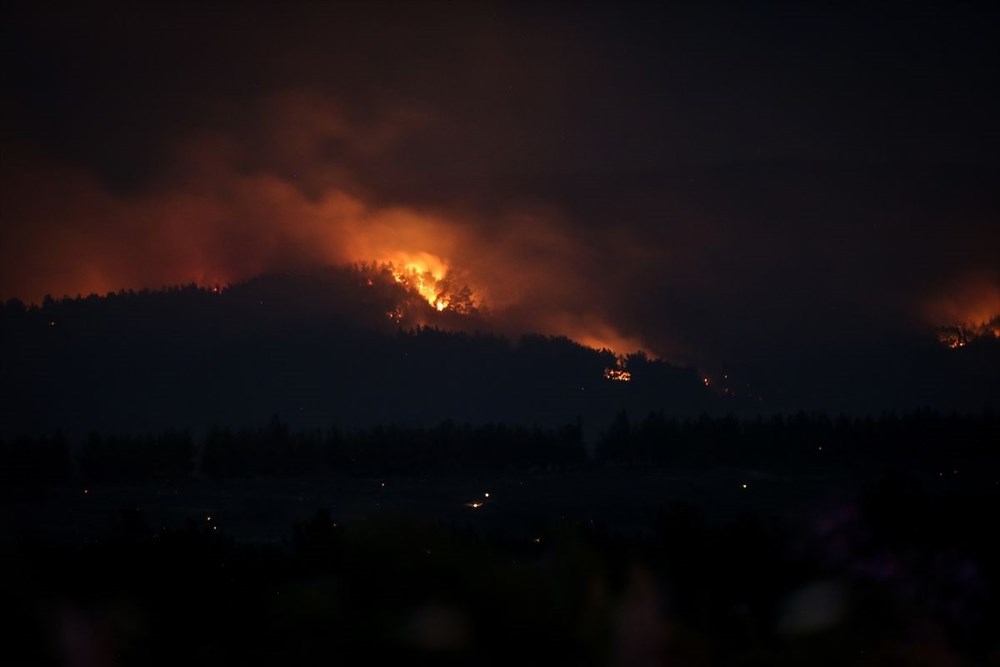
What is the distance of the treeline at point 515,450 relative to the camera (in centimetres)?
5797

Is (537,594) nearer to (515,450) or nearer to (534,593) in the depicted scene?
(534,593)

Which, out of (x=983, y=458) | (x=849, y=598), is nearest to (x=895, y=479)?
(x=849, y=598)

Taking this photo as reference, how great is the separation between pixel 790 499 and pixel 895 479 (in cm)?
2603

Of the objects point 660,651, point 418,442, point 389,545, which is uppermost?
point 418,442

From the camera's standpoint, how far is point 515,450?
65688 mm

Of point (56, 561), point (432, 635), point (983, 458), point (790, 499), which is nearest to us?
point (432, 635)

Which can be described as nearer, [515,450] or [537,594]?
[537,594]

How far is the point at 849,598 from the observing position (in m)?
15.1

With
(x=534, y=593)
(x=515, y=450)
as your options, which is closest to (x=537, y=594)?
(x=534, y=593)

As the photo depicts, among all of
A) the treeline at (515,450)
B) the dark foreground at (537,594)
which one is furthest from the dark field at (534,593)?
the treeline at (515,450)

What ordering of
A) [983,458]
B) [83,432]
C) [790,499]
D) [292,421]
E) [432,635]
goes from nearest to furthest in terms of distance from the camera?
[432,635]
[790,499]
[983,458]
[83,432]
[292,421]

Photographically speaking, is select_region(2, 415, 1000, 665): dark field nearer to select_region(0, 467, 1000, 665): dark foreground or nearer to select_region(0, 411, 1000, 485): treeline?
select_region(0, 467, 1000, 665): dark foreground

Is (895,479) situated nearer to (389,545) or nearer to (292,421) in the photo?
(389,545)

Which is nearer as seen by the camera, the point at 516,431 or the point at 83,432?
the point at 516,431
